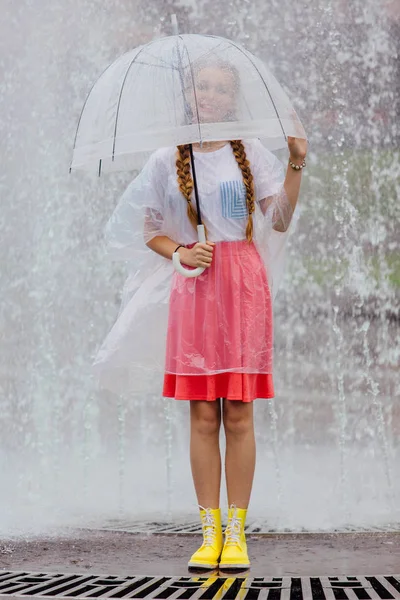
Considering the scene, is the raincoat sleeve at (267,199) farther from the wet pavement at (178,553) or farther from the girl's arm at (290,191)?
the wet pavement at (178,553)

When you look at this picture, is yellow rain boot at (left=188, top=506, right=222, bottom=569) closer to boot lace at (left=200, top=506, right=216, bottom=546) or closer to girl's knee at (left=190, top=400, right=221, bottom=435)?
boot lace at (left=200, top=506, right=216, bottom=546)

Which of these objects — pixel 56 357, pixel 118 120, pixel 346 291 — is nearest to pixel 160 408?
pixel 56 357

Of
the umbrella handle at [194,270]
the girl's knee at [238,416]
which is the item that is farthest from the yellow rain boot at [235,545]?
the umbrella handle at [194,270]

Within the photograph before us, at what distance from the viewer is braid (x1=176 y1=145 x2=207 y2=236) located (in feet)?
9.46

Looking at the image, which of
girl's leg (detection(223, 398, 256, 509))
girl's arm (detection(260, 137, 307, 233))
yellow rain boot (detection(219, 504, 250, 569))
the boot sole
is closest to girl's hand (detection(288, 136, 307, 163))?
girl's arm (detection(260, 137, 307, 233))

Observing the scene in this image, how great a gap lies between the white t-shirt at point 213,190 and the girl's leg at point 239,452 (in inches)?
17.7

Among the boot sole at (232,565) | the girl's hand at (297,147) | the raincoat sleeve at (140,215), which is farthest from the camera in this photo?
the raincoat sleeve at (140,215)

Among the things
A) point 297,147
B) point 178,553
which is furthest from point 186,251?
point 178,553

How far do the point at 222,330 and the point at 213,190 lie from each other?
37cm

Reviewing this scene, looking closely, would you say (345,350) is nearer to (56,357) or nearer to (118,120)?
(56,357)

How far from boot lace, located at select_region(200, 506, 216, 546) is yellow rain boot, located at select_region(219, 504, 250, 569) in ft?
0.12

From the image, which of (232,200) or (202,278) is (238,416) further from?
(232,200)

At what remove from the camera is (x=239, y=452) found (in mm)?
2902

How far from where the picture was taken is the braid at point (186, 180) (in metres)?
2.88
